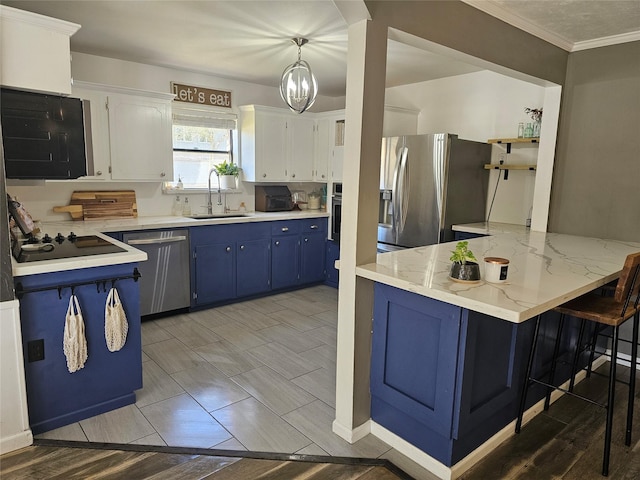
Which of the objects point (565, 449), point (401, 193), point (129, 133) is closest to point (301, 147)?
point (401, 193)

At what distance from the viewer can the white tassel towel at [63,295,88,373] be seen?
7.07 ft

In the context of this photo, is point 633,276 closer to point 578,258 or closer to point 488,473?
point 578,258

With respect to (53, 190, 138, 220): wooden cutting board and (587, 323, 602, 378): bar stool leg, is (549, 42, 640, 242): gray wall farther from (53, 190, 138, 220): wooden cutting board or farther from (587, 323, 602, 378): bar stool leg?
(53, 190, 138, 220): wooden cutting board

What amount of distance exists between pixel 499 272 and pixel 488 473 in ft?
3.16

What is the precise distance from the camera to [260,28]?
2973 mm

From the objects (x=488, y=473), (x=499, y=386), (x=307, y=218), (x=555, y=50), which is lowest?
(x=488, y=473)

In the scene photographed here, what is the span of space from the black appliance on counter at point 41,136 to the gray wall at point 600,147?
11.6ft

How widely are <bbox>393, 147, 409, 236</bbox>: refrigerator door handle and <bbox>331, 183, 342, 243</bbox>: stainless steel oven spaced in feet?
3.31

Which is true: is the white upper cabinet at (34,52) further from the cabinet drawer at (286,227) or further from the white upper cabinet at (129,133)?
the cabinet drawer at (286,227)

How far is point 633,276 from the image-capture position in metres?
1.95

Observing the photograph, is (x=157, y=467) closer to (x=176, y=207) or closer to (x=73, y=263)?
(x=73, y=263)

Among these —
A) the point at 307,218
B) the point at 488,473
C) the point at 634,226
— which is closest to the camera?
the point at 488,473

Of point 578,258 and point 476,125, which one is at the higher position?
point 476,125

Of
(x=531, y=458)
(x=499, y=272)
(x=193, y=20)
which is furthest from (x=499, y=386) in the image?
(x=193, y=20)
